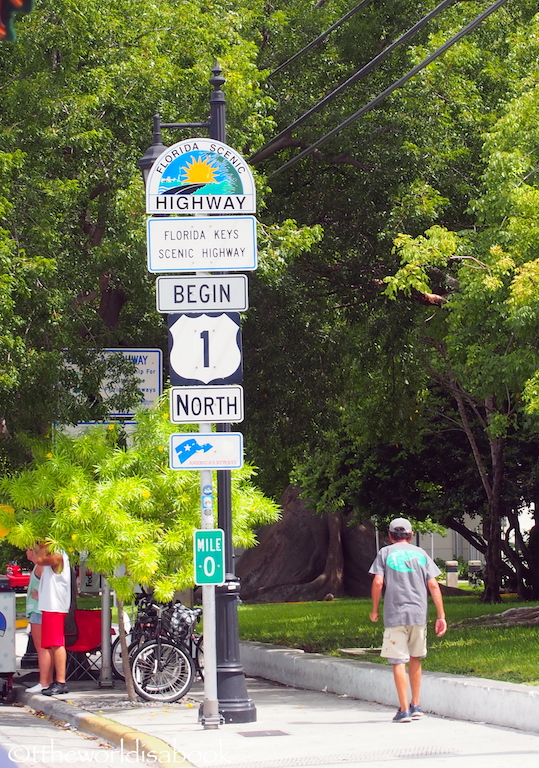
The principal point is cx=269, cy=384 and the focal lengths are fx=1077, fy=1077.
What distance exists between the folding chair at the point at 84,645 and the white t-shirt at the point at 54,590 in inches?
50.7

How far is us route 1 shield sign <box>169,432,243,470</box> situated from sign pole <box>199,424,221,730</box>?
11cm

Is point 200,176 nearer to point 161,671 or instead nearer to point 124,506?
point 124,506

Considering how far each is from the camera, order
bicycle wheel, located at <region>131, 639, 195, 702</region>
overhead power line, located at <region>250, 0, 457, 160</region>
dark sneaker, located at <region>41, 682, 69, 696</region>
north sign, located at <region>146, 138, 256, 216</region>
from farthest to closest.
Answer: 1. dark sneaker, located at <region>41, 682, 69, 696</region>
2. bicycle wheel, located at <region>131, 639, 195, 702</region>
3. overhead power line, located at <region>250, 0, 457, 160</region>
4. north sign, located at <region>146, 138, 256, 216</region>

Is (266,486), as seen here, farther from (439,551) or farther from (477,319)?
(439,551)

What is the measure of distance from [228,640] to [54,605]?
2759 mm

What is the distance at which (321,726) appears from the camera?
379 inches

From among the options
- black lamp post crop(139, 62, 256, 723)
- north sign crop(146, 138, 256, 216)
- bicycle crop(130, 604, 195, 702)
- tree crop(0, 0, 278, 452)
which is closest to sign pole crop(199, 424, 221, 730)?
black lamp post crop(139, 62, 256, 723)

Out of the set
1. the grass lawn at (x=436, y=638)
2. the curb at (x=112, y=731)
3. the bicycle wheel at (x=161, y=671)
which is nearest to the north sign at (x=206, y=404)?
the curb at (x=112, y=731)

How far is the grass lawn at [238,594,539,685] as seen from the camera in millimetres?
11391

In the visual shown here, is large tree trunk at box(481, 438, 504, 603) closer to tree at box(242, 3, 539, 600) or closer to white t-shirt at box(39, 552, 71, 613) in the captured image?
tree at box(242, 3, 539, 600)

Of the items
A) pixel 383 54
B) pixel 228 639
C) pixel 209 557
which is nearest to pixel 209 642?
pixel 228 639

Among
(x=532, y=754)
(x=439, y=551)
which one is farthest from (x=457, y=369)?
(x=439, y=551)

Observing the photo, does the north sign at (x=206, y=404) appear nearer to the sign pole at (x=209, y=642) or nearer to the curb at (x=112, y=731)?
the sign pole at (x=209, y=642)

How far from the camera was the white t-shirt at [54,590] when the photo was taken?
11.7 metres
